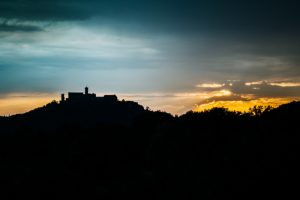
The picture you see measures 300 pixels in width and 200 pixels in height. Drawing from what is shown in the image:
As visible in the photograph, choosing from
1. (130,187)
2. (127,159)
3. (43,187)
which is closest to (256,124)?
(130,187)

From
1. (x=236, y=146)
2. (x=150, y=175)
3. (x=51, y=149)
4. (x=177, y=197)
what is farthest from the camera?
(x=51, y=149)

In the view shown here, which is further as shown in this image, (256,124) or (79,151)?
(79,151)

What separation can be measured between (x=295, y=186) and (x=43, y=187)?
25502 millimetres

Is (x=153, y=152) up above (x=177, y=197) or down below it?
above

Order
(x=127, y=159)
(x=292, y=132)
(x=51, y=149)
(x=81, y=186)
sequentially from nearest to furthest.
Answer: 1. (x=292, y=132)
2. (x=81, y=186)
3. (x=127, y=159)
4. (x=51, y=149)

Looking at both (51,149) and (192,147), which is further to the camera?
(51,149)

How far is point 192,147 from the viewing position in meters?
24.2

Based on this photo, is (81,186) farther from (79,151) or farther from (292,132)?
(292,132)

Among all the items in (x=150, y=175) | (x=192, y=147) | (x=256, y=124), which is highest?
(x=256, y=124)

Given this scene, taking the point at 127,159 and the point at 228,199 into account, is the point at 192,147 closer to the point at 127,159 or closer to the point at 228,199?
the point at 228,199

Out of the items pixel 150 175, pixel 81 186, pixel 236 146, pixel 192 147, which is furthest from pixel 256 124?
pixel 81 186

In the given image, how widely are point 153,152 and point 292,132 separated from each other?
11.6 m

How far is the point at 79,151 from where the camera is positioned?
45.3m

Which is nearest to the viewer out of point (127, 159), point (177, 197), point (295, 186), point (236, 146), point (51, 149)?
point (295, 186)
